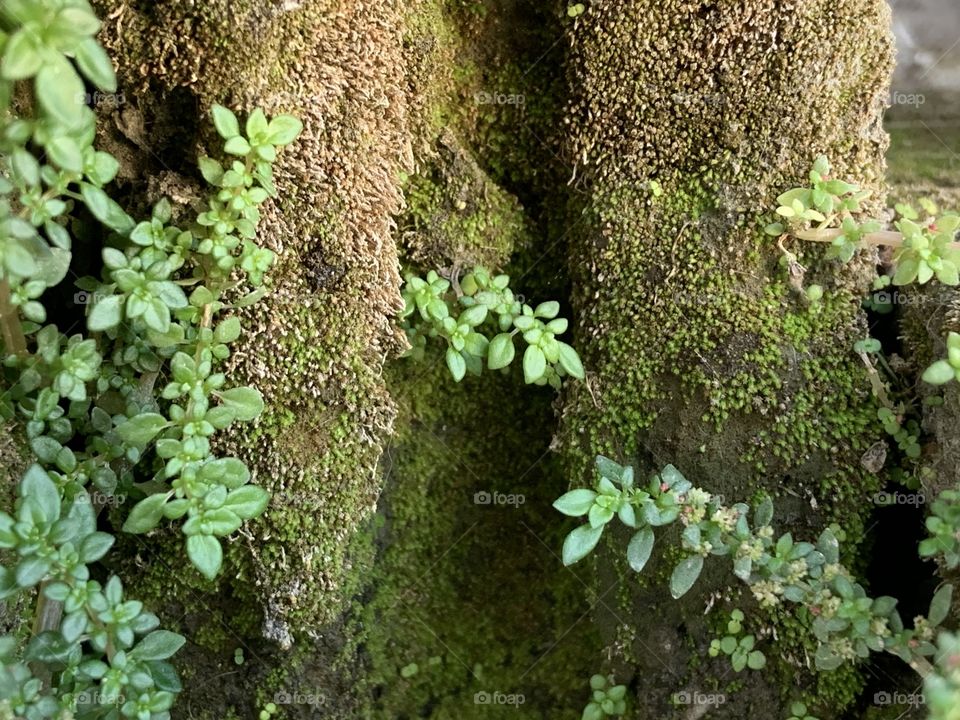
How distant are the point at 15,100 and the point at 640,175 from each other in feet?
4.32

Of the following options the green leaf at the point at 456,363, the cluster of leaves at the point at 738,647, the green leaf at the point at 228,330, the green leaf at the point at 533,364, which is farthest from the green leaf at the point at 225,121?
the cluster of leaves at the point at 738,647

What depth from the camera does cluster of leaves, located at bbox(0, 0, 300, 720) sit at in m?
1.46

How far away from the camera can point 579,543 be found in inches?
64.4

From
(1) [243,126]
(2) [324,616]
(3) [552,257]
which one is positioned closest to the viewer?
(1) [243,126]

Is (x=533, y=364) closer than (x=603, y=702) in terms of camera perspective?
Yes

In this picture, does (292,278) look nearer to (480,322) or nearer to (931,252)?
(480,322)

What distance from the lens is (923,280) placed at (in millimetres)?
1696

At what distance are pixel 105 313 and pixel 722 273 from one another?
4.19 feet

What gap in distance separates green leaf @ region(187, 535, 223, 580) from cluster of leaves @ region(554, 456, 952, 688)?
643 millimetres

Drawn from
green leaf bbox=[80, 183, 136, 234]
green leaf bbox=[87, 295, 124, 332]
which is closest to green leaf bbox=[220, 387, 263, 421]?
green leaf bbox=[87, 295, 124, 332]

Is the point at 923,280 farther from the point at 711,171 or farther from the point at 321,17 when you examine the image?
the point at 321,17

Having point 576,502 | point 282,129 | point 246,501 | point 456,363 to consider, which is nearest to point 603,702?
point 576,502

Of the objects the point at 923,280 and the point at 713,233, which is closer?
the point at 923,280

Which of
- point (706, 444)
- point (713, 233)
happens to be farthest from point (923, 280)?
point (706, 444)
